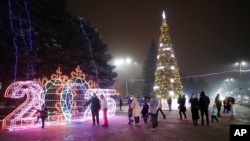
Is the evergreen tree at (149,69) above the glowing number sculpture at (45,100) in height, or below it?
above

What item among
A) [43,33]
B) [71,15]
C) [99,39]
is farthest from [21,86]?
[99,39]

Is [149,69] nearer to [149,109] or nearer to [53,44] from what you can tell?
[53,44]

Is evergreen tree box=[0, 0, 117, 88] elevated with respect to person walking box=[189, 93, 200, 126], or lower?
elevated

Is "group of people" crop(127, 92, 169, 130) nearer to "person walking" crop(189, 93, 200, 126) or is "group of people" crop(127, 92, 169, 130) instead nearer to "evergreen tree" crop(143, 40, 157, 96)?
"person walking" crop(189, 93, 200, 126)

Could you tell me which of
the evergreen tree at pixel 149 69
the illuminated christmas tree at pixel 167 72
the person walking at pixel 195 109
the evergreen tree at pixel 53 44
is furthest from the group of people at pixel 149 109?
the evergreen tree at pixel 149 69

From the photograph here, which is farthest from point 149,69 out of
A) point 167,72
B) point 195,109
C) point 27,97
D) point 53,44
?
point 195,109

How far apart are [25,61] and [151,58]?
179ft

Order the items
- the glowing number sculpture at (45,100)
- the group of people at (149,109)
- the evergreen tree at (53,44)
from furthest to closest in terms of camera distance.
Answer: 1. the evergreen tree at (53,44)
2. the glowing number sculpture at (45,100)
3. the group of people at (149,109)

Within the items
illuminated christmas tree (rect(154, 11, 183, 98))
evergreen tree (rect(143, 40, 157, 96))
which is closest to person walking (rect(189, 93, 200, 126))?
illuminated christmas tree (rect(154, 11, 183, 98))

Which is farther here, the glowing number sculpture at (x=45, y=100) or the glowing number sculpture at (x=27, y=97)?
the glowing number sculpture at (x=45, y=100)

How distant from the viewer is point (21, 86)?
19.3m

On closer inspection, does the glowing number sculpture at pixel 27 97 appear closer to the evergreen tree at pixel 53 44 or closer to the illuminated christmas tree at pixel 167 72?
the evergreen tree at pixel 53 44

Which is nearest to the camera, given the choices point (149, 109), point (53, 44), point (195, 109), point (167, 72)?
point (195, 109)

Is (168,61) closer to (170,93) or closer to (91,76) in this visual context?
(170,93)
